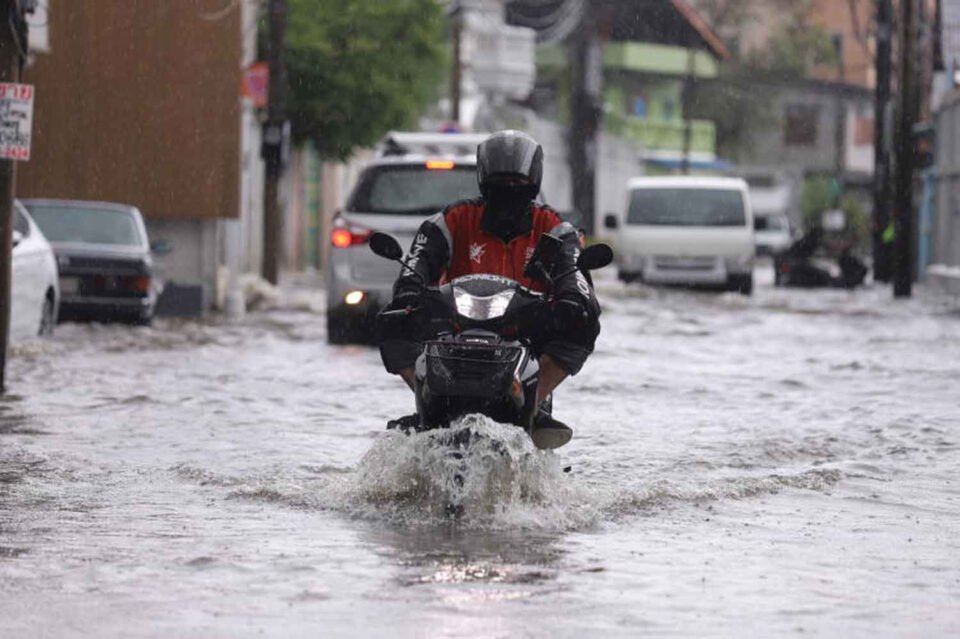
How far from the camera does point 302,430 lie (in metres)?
14.1

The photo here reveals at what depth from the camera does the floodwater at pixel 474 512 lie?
24.9 feet

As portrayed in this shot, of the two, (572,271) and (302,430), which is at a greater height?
(572,271)

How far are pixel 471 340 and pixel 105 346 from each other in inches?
522

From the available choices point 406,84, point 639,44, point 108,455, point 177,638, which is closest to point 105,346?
point 108,455

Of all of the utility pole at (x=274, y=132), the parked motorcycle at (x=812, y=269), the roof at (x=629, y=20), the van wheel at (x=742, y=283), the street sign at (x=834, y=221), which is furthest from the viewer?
the street sign at (x=834, y=221)

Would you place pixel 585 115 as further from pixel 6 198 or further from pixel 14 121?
pixel 14 121

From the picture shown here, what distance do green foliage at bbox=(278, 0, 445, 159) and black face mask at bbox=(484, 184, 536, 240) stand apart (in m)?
36.7

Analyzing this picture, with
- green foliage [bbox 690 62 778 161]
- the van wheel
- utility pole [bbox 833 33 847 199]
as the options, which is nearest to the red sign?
the van wheel

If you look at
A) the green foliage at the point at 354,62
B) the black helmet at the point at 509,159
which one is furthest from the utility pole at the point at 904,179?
the black helmet at the point at 509,159

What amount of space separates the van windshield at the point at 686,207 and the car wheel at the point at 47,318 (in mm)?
16851

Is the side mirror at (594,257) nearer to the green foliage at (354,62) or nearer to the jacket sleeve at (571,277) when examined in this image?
the jacket sleeve at (571,277)

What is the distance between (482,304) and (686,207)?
29.0m

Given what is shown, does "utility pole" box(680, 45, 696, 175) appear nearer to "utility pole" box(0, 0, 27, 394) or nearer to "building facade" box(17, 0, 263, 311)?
"building facade" box(17, 0, 263, 311)

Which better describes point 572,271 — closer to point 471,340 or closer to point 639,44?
point 471,340
